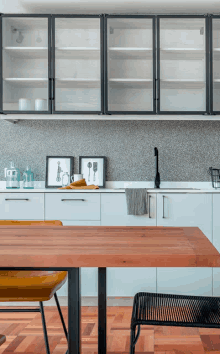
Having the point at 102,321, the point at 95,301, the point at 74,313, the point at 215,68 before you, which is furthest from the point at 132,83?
the point at 74,313

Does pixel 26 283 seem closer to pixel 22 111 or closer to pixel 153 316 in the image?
pixel 153 316

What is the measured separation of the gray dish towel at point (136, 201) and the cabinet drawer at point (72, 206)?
264 millimetres

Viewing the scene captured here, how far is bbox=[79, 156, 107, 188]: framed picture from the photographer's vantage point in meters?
3.43

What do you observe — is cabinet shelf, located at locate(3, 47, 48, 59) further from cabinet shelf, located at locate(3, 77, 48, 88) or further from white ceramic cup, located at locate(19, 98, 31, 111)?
white ceramic cup, located at locate(19, 98, 31, 111)

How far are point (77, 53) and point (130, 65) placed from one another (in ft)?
1.64

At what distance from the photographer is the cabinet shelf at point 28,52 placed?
10.1 ft

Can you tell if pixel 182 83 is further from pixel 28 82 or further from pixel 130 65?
pixel 28 82

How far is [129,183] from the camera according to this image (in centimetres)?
346

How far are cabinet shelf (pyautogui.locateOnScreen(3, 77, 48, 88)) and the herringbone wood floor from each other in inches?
77.2

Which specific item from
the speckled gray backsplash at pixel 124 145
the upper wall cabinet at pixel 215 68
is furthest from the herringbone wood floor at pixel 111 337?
the upper wall cabinet at pixel 215 68

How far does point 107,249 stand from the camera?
3.70 feet

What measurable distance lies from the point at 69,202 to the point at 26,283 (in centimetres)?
116

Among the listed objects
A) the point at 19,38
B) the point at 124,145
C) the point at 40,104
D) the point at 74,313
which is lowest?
the point at 74,313

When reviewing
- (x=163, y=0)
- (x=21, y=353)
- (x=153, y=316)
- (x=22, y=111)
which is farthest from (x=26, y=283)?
(x=163, y=0)
